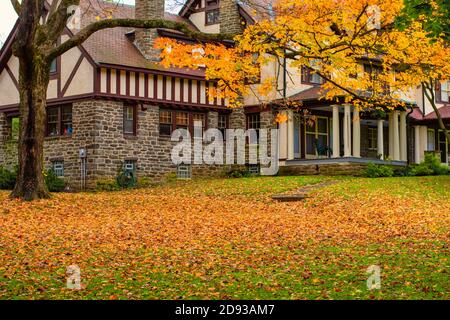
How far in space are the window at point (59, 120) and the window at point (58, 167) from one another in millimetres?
1199

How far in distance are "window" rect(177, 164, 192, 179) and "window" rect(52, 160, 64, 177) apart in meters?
4.99

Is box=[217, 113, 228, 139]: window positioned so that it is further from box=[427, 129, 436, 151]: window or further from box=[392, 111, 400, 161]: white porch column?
box=[427, 129, 436, 151]: window

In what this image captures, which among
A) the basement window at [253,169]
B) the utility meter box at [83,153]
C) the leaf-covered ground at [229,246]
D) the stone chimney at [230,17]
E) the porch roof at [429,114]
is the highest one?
the stone chimney at [230,17]

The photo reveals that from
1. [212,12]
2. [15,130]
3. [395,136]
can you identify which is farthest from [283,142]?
[15,130]

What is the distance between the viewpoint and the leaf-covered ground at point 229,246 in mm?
10219

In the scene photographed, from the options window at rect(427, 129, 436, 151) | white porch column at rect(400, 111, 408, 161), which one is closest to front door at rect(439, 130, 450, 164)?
window at rect(427, 129, 436, 151)

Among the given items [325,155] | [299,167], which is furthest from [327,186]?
[325,155]

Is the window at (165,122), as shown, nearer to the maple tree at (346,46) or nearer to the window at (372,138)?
the maple tree at (346,46)

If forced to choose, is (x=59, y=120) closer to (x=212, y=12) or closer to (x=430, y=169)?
(x=212, y=12)

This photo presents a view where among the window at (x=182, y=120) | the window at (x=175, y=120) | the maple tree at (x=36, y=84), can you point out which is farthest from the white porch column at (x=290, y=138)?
Result: the maple tree at (x=36, y=84)

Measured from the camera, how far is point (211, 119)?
33125mm

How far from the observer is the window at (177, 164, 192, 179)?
3212 centimetres

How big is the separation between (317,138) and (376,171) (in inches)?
204
